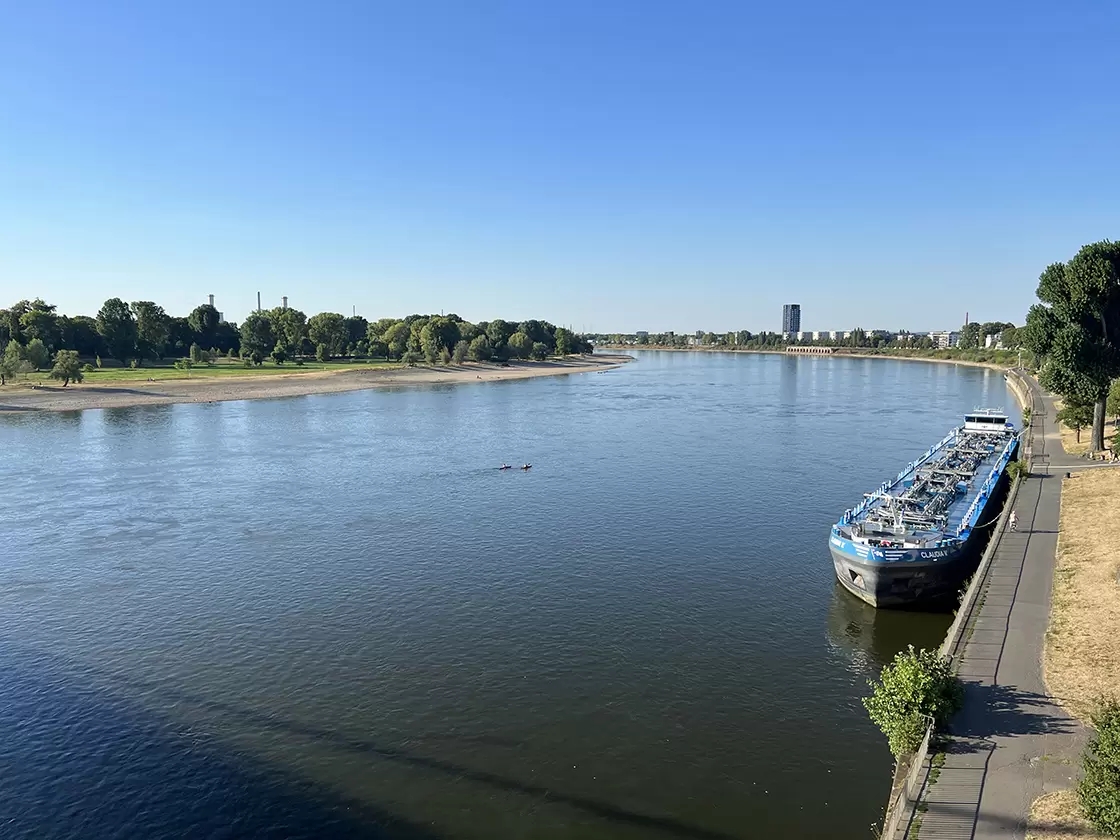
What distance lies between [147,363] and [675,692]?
179m

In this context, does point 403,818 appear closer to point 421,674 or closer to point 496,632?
point 421,674

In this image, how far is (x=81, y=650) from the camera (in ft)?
92.5

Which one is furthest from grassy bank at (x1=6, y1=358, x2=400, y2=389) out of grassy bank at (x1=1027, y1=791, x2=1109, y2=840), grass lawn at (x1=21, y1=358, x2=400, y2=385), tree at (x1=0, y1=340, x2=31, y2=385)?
grassy bank at (x1=1027, y1=791, x2=1109, y2=840)

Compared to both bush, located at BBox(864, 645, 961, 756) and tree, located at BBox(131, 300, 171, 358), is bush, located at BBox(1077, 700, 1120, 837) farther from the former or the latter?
tree, located at BBox(131, 300, 171, 358)

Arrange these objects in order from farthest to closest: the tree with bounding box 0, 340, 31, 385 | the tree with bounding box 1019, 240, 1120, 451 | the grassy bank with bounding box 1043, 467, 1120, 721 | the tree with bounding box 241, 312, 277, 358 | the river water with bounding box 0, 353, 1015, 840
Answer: the tree with bounding box 241, 312, 277, 358 → the tree with bounding box 0, 340, 31, 385 → the tree with bounding box 1019, 240, 1120, 451 → the grassy bank with bounding box 1043, 467, 1120, 721 → the river water with bounding box 0, 353, 1015, 840

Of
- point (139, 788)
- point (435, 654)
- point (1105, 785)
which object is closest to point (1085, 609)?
point (1105, 785)

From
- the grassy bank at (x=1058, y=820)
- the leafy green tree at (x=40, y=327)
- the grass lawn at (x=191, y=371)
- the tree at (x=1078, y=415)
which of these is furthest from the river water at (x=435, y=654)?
Result: the leafy green tree at (x=40, y=327)

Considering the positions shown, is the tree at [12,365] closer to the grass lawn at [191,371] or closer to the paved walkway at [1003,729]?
the grass lawn at [191,371]

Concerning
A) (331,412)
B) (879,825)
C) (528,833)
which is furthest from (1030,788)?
(331,412)

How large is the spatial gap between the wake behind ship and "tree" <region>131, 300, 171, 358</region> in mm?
173064

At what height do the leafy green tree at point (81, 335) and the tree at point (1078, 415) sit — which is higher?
the leafy green tree at point (81, 335)

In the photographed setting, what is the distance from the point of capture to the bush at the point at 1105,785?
12.9 metres

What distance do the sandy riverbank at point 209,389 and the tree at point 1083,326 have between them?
111 meters

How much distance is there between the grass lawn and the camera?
130750 mm
